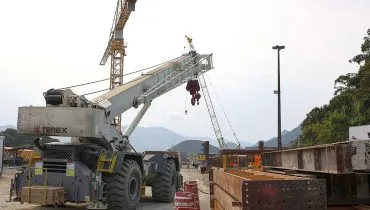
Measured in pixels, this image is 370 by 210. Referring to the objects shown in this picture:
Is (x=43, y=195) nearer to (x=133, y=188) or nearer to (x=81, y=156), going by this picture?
(x=81, y=156)

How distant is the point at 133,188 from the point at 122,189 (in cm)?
109

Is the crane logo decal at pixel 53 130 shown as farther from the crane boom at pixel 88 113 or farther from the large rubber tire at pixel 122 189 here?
the large rubber tire at pixel 122 189

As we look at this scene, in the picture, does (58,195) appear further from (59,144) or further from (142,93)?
(142,93)

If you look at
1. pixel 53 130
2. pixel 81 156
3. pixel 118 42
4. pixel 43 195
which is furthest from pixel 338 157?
pixel 118 42

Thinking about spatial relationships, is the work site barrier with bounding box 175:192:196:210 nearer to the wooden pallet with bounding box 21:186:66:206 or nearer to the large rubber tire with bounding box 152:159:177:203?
the wooden pallet with bounding box 21:186:66:206

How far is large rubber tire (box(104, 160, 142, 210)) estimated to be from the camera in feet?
41.1

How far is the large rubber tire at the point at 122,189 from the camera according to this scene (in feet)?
41.1

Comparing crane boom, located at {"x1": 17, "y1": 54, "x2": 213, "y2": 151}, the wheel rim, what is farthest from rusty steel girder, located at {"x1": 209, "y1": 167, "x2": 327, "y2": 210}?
the wheel rim

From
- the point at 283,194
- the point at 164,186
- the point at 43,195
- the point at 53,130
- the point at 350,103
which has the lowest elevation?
the point at 164,186

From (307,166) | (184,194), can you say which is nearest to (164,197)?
(184,194)

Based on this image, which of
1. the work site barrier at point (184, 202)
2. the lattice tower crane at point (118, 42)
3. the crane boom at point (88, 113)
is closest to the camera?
the work site barrier at point (184, 202)

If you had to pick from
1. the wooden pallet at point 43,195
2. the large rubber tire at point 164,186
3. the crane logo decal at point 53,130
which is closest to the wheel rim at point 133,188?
the wooden pallet at point 43,195

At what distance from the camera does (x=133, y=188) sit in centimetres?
1366

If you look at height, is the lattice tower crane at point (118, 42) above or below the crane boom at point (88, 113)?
above
